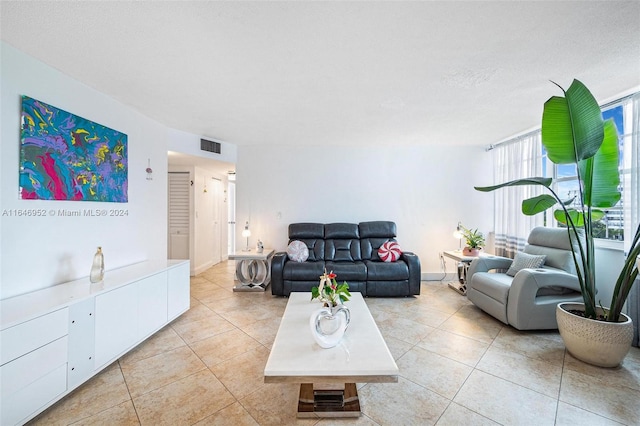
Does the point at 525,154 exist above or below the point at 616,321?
above

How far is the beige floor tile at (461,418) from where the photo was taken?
149 cm

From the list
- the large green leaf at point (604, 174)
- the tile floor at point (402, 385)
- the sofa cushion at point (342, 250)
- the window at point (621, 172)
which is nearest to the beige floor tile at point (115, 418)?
the tile floor at point (402, 385)

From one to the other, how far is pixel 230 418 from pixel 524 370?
7.41ft

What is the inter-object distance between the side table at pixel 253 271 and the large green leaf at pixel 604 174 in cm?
381

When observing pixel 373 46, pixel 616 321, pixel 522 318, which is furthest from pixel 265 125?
pixel 616 321

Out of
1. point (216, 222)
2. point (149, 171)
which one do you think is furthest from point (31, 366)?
point (216, 222)

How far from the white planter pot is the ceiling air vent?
16.0ft

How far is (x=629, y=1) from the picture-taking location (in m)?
1.42

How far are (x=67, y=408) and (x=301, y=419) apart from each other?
1550mm

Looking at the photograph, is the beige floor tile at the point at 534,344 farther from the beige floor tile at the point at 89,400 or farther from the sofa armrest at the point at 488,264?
the beige floor tile at the point at 89,400

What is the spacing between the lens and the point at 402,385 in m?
1.83

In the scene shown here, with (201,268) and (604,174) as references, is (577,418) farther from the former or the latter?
(201,268)

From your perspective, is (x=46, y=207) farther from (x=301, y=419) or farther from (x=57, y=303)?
(x=301, y=419)

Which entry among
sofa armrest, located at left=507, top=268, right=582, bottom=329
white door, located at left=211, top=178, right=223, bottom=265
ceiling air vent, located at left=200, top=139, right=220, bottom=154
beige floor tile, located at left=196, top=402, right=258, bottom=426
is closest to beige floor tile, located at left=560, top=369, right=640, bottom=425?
sofa armrest, located at left=507, top=268, right=582, bottom=329
